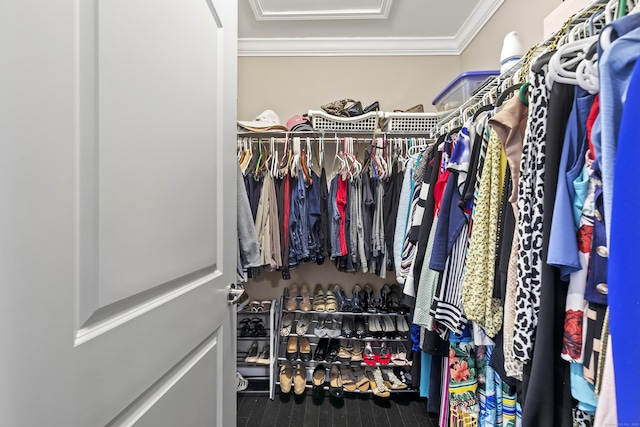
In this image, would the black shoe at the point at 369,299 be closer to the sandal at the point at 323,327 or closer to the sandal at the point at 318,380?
the sandal at the point at 323,327

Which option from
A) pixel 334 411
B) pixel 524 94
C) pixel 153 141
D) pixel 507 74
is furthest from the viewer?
pixel 334 411

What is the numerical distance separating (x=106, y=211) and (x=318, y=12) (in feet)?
6.78

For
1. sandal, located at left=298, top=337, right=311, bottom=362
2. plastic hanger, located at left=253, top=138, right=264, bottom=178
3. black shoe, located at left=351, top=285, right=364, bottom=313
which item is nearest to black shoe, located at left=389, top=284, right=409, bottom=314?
black shoe, located at left=351, top=285, right=364, bottom=313

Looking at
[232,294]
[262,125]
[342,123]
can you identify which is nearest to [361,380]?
[232,294]

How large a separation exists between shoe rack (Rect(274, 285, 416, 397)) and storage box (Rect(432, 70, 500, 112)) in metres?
1.39

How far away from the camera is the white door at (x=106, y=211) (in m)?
0.36

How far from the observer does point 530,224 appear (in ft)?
2.13

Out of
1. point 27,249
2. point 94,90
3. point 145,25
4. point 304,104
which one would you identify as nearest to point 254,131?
point 304,104

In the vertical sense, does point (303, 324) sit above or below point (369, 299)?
below

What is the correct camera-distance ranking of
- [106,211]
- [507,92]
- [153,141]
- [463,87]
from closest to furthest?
[106,211]
[153,141]
[507,92]
[463,87]

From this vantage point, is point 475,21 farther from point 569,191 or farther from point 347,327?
point 347,327

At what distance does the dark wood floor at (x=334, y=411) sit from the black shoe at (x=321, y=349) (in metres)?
0.25

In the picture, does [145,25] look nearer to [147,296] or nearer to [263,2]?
[147,296]

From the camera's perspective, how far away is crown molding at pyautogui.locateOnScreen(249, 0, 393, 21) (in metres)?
1.92
